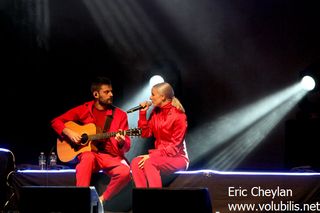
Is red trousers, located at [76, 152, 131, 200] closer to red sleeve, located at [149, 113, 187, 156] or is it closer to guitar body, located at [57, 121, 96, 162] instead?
guitar body, located at [57, 121, 96, 162]

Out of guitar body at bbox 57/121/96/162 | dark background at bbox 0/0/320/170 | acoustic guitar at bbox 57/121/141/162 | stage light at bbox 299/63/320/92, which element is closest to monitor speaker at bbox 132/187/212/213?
acoustic guitar at bbox 57/121/141/162

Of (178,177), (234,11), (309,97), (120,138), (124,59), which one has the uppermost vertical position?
(234,11)

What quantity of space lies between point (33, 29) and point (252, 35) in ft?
11.6

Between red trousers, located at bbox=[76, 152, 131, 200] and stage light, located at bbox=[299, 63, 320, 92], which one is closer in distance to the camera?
red trousers, located at bbox=[76, 152, 131, 200]

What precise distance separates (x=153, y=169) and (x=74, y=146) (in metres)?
1.15

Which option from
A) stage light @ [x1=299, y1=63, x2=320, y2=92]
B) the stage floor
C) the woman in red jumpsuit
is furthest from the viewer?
stage light @ [x1=299, y1=63, x2=320, y2=92]

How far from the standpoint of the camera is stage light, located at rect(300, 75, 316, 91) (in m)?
8.20

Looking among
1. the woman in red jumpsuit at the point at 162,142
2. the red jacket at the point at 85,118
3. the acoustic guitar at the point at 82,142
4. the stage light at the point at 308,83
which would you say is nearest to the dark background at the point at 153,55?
the stage light at the point at 308,83

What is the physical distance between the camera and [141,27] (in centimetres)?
937

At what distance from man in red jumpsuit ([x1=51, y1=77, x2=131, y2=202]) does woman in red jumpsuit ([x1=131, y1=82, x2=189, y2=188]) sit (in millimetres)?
247

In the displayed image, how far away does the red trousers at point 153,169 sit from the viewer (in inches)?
260

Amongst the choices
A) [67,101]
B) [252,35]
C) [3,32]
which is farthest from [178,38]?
[3,32]

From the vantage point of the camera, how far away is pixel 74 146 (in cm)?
711

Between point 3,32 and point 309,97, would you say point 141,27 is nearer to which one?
point 3,32
